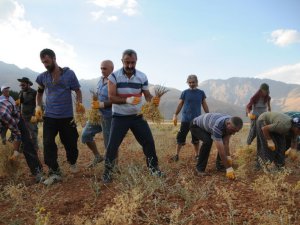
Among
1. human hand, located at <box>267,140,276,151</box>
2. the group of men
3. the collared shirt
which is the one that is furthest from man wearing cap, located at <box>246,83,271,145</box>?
the collared shirt

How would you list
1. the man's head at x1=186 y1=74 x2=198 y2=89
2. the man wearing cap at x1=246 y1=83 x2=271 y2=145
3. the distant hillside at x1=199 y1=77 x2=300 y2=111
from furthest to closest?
the distant hillside at x1=199 y1=77 x2=300 y2=111
the man wearing cap at x1=246 y1=83 x2=271 y2=145
the man's head at x1=186 y1=74 x2=198 y2=89

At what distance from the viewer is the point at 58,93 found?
4.44 metres

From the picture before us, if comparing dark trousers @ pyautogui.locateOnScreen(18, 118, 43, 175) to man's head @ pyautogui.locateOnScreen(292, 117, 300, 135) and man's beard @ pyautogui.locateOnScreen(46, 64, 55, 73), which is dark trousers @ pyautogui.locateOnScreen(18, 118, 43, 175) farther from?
man's head @ pyautogui.locateOnScreen(292, 117, 300, 135)

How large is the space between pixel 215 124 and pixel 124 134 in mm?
1255

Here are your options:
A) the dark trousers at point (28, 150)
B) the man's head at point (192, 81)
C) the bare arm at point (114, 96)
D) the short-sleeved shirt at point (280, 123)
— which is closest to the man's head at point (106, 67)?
the bare arm at point (114, 96)

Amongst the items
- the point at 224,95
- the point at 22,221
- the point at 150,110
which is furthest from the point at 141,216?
the point at 224,95

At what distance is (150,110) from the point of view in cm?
434

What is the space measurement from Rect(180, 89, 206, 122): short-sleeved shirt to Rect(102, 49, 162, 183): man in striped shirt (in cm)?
179

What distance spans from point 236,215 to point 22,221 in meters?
2.01

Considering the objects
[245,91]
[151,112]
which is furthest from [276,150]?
[245,91]

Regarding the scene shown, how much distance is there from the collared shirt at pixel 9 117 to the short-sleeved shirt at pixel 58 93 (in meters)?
0.41

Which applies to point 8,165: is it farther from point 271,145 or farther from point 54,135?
point 271,145

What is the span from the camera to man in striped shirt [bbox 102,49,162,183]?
411 centimetres

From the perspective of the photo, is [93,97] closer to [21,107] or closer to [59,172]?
[59,172]
